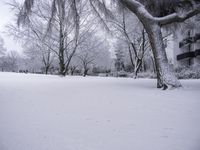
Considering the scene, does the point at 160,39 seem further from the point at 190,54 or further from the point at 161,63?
the point at 190,54

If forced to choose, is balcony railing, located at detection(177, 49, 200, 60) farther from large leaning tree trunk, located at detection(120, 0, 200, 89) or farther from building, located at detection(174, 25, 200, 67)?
large leaning tree trunk, located at detection(120, 0, 200, 89)

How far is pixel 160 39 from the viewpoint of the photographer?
8.68m

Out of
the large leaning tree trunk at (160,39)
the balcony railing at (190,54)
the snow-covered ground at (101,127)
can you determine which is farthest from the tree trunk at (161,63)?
the balcony railing at (190,54)

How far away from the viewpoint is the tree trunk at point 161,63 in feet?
26.8

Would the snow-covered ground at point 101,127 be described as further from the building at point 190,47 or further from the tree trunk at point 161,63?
the building at point 190,47

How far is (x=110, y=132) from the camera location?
10.3 feet

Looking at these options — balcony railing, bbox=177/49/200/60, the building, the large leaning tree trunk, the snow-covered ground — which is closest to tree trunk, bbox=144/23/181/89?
the large leaning tree trunk

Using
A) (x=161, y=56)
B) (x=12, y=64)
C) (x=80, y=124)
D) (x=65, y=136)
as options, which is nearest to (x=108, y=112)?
(x=80, y=124)

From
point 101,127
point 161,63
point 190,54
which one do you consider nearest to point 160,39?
point 161,63

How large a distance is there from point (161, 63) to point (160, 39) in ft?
3.25

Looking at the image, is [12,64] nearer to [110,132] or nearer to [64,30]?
[64,30]

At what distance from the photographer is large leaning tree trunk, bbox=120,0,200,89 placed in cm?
822

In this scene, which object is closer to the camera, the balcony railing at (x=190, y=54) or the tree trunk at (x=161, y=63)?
the tree trunk at (x=161, y=63)

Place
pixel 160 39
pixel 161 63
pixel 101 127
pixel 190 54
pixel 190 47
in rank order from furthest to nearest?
pixel 190 47, pixel 190 54, pixel 160 39, pixel 161 63, pixel 101 127
